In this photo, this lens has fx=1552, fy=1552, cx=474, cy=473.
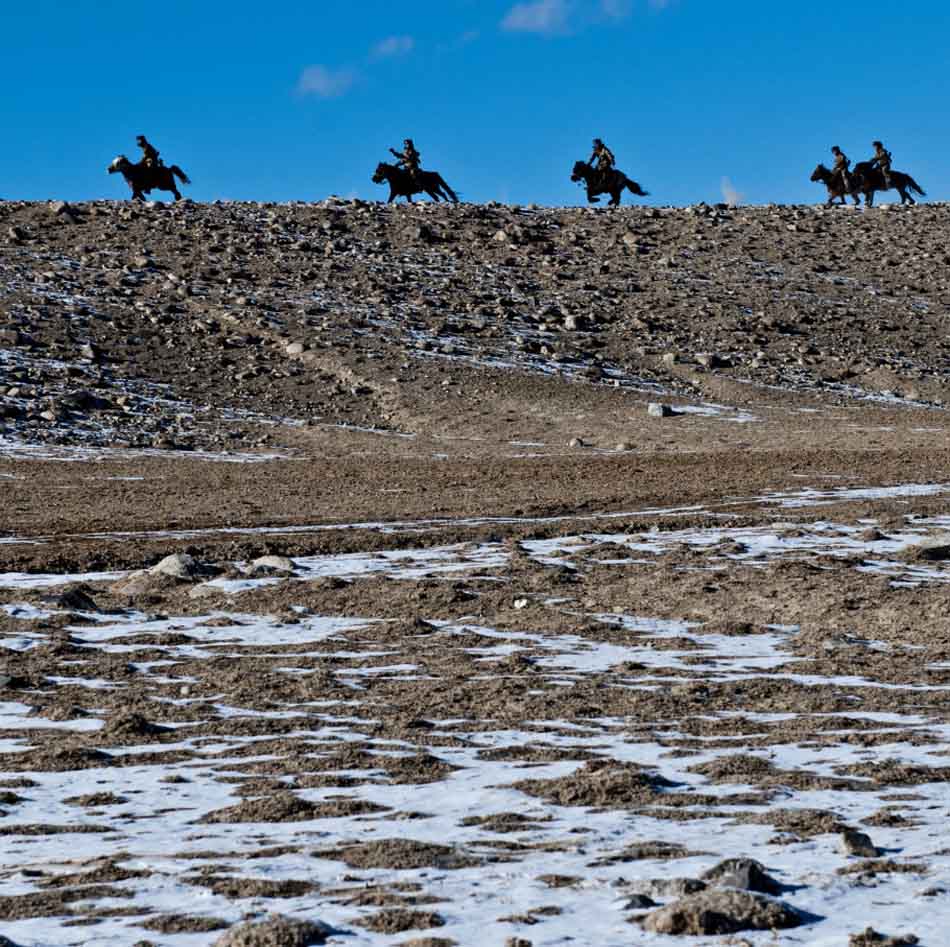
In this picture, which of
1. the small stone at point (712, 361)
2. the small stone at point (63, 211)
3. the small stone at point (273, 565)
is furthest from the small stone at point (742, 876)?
the small stone at point (63, 211)

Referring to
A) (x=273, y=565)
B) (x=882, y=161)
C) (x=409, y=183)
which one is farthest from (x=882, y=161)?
(x=273, y=565)

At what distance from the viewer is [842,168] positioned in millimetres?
48875

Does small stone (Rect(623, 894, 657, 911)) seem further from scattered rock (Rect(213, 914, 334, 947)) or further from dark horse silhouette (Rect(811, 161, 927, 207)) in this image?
dark horse silhouette (Rect(811, 161, 927, 207))

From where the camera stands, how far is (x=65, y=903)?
507 cm

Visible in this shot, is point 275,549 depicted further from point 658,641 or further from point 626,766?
point 626,766

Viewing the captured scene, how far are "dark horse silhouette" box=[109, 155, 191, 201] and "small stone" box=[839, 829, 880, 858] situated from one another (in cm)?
3913

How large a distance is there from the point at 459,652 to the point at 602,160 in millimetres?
38706

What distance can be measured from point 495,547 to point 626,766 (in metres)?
7.13

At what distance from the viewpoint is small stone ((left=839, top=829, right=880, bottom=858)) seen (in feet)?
17.9

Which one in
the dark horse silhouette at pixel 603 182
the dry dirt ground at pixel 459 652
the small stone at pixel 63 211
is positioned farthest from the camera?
the dark horse silhouette at pixel 603 182

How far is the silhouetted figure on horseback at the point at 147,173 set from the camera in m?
42.1

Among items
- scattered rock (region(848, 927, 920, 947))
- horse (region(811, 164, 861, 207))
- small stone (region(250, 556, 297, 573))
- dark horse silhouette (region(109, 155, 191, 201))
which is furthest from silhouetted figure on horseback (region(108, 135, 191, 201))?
scattered rock (region(848, 927, 920, 947))

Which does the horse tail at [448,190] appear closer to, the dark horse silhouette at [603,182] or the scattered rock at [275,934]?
the dark horse silhouette at [603,182]

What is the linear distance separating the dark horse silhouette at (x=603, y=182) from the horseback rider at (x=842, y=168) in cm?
655
